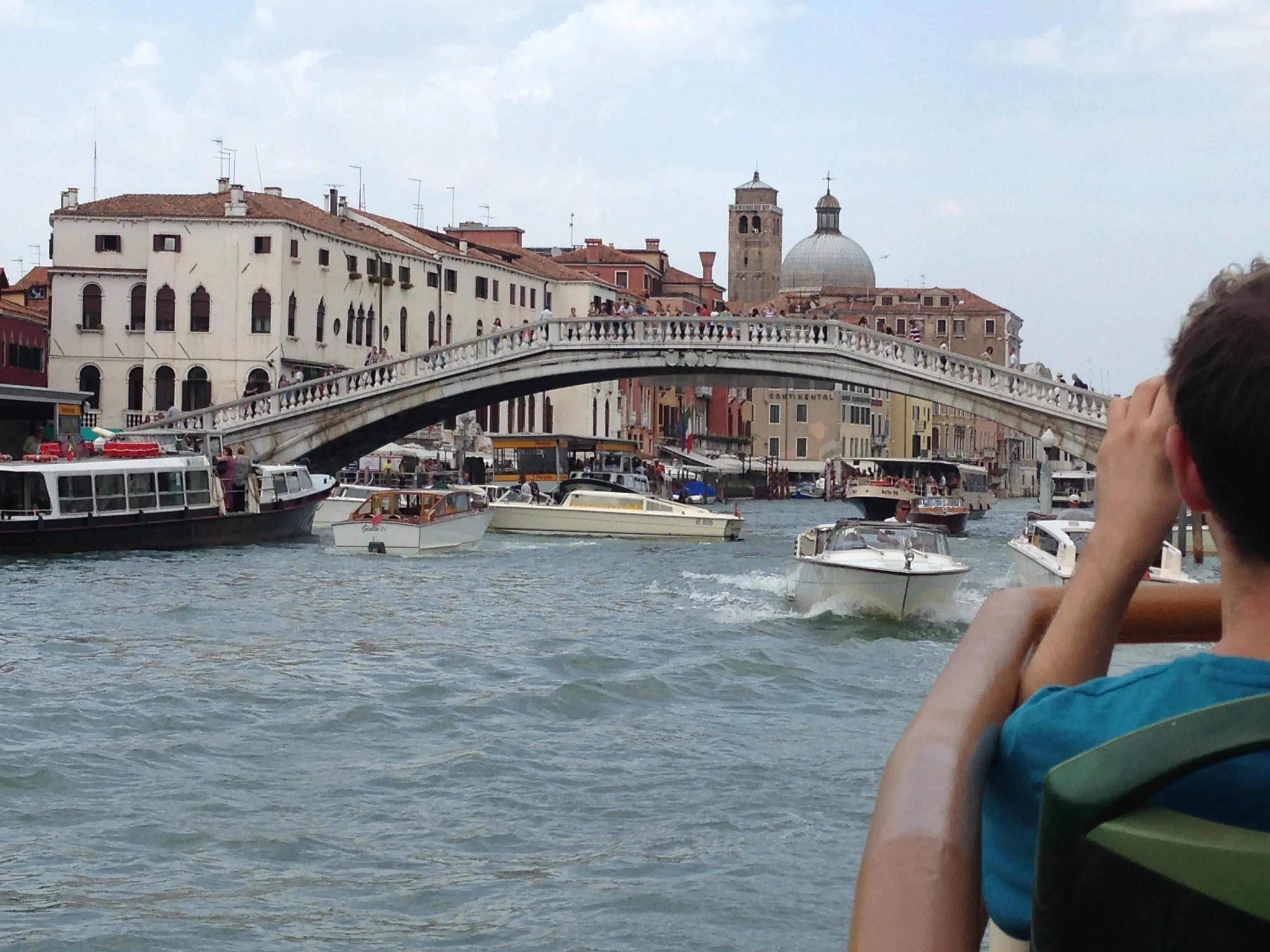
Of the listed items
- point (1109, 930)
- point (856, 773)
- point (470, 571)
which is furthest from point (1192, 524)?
point (1109, 930)

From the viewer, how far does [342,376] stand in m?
30.9

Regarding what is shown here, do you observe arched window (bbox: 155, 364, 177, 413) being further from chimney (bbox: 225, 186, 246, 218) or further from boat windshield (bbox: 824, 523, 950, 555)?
Result: boat windshield (bbox: 824, 523, 950, 555)

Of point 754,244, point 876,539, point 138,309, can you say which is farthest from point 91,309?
point 754,244

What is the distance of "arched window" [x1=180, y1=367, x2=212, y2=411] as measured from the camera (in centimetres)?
3925

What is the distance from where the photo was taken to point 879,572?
15.5 metres

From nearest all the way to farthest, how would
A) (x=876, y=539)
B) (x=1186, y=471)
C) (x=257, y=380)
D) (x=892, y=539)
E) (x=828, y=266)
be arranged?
1. (x=1186, y=471)
2. (x=892, y=539)
3. (x=876, y=539)
4. (x=257, y=380)
5. (x=828, y=266)

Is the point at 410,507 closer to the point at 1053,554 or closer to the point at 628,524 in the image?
the point at 628,524

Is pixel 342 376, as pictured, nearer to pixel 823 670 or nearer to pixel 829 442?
pixel 823 670

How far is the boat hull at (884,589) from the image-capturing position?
50.6 ft

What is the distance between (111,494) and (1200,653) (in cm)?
2248

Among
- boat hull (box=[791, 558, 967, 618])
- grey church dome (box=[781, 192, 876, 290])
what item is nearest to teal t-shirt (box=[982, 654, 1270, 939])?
boat hull (box=[791, 558, 967, 618])

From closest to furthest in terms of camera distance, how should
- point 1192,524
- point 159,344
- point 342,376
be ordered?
1. point 1192,524
2. point 342,376
3. point 159,344

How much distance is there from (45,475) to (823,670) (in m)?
12.4

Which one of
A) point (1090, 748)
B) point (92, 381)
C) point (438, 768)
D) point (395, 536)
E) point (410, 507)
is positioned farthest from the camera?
point (92, 381)
